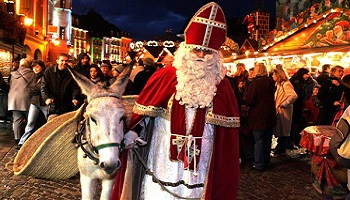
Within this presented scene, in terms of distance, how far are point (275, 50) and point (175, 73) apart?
1528 cm

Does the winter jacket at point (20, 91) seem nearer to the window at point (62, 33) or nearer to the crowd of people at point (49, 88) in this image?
the crowd of people at point (49, 88)

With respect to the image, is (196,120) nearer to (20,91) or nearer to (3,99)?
(20,91)

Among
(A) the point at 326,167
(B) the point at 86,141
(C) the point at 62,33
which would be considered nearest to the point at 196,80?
(B) the point at 86,141

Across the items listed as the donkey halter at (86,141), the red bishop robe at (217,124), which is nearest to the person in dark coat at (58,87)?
the donkey halter at (86,141)

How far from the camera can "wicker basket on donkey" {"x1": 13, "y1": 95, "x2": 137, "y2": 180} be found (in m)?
3.94

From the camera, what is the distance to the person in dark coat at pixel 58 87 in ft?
25.1

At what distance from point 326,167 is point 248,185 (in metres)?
2.54

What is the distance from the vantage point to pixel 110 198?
3.97 metres

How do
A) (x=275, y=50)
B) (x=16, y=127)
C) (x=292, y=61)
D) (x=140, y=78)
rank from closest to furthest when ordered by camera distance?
(x=140, y=78) → (x=16, y=127) → (x=292, y=61) → (x=275, y=50)

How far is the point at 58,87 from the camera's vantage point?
25.2 ft

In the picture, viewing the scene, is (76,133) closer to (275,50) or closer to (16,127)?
(16,127)

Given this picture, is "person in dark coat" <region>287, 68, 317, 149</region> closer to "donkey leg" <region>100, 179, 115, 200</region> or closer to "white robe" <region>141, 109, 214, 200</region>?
"white robe" <region>141, 109, 214, 200</region>

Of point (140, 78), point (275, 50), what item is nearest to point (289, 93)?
point (140, 78)

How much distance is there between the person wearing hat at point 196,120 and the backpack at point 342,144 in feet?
2.96
